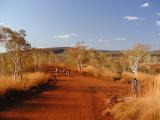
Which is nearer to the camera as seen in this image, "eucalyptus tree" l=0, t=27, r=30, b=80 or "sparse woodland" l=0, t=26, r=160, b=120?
"sparse woodland" l=0, t=26, r=160, b=120

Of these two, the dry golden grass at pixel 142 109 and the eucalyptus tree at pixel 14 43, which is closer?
the dry golden grass at pixel 142 109

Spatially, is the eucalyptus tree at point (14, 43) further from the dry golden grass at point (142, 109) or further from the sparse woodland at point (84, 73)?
the dry golden grass at point (142, 109)

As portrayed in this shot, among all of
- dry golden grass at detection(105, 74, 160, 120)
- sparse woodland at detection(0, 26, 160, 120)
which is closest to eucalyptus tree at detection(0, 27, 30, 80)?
sparse woodland at detection(0, 26, 160, 120)

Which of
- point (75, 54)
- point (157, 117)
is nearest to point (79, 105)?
point (157, 117)

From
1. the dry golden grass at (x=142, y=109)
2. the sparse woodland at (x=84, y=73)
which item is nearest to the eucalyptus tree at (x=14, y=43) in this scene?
the sparse woodland at (x=84, y=73)

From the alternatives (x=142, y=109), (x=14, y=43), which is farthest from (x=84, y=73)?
(x=142, y=109)


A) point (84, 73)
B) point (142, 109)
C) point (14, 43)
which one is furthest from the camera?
point (84, 73)

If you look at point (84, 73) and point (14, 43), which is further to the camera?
point (84, 73)

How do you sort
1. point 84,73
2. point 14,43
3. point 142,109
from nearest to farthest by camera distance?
point 142,109, point 14,43, point 84,73

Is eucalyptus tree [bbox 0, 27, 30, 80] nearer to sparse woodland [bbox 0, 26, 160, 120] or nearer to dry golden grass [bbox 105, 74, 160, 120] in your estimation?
sparse woodland [bbox 0, 26, 160, 120]

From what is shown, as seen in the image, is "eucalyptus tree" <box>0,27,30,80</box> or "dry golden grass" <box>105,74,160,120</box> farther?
"eucalyptus tree" <box>0,27,30,80</box>

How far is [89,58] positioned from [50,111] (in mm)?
59960

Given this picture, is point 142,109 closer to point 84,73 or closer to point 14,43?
point 14,43

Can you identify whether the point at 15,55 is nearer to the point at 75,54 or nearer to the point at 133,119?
the point at 133,119
